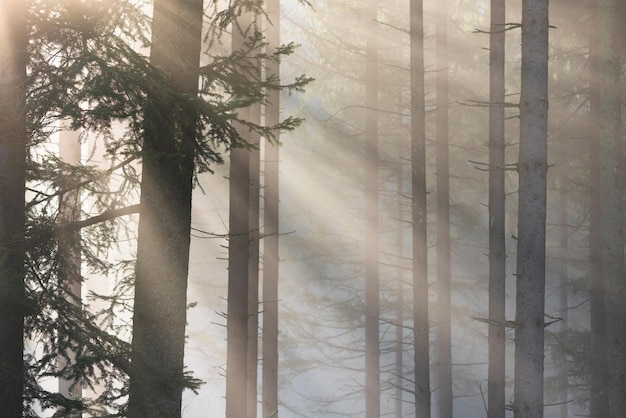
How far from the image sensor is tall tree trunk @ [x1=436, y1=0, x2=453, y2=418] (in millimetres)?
19453

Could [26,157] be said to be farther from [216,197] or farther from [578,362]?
[216,197]

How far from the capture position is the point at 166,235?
272 inches

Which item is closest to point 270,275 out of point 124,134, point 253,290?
point 253,290

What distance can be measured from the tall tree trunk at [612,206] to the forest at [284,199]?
0.13 ft

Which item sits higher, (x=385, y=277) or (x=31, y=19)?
(x=385, y=277)

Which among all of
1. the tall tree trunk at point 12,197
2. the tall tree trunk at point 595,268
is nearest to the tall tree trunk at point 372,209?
the tall tree trunk at point 595,268

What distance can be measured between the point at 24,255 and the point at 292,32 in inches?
826

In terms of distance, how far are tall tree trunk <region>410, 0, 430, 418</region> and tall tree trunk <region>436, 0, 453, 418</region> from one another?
3387 mm

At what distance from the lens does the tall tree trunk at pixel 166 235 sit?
22.0ft

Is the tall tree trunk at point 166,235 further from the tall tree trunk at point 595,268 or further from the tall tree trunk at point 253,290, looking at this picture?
the tall tree trunk at point 595,268

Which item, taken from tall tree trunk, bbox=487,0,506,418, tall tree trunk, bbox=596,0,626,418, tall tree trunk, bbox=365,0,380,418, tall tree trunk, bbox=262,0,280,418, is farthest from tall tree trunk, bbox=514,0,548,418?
tall tree trunk, bbox=365,0,380,418

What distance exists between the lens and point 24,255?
7723 mm

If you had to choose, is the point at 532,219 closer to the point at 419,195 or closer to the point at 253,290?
the point at 419,195

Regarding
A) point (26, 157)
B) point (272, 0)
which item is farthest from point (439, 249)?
point (26, 157)
